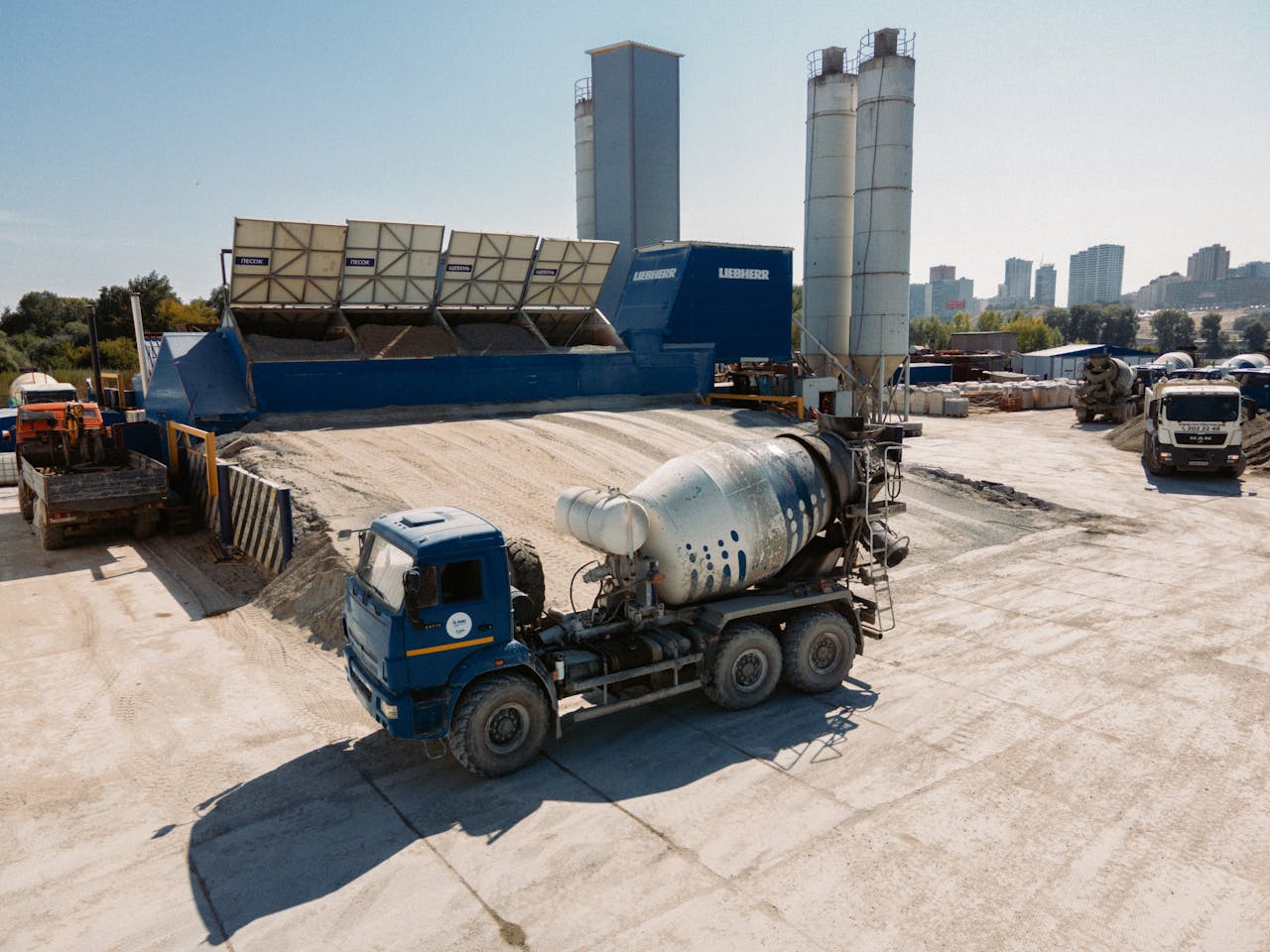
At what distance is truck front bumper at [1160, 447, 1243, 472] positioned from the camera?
24234mm

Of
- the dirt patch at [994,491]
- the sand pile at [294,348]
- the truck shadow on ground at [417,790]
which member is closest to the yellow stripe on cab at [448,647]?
the truck shadow on ground at [417,790]

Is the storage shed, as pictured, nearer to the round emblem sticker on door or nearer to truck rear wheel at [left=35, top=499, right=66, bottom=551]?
truck rear wheel at [left=35, top=499, right=66, bottom=551]

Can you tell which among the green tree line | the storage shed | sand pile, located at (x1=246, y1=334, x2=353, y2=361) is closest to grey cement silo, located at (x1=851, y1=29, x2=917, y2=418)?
sand pile, located at (x1=246, y1=334, x2=353, y2=361)

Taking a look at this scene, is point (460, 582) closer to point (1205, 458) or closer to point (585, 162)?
point (1205, 458)

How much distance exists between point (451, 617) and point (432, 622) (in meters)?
0.20

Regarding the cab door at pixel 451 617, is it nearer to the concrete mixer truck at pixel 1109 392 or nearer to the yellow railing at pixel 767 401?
the yellow railing at pixel 767 401

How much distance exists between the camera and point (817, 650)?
33.9ft

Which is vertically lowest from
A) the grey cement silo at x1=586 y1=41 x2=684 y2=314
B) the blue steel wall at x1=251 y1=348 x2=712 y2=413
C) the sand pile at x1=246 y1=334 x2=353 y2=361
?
the blue steel wall at x1=251 y1=348 x2=712 y2=413

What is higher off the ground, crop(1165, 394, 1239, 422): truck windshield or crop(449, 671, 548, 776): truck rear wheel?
crop(1165, 394, 1239, 422): truck windshield

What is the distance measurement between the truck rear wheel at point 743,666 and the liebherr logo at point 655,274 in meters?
21.2

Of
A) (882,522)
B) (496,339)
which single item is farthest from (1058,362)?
(882,522)

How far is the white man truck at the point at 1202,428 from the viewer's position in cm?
2419

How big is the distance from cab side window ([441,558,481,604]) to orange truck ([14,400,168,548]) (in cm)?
1269

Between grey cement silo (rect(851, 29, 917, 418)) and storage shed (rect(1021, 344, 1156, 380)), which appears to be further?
storage shed (rect(1021, 344, 1156, 380))
